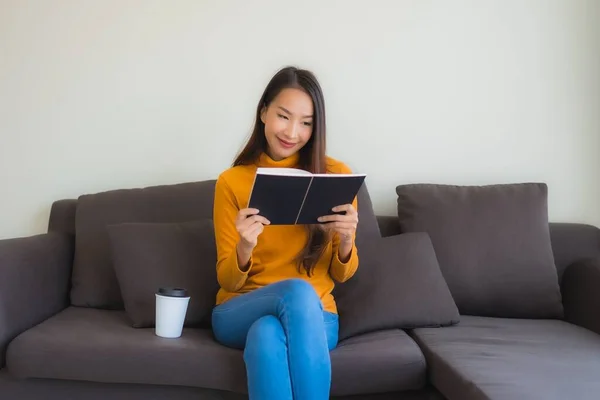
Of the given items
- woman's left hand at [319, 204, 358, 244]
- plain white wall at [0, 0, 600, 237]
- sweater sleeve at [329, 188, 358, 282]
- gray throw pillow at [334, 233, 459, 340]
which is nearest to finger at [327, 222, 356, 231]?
woman's left hand at [319, 204, 358, 244]

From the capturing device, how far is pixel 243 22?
2396 mm

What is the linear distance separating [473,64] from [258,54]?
0.84 m

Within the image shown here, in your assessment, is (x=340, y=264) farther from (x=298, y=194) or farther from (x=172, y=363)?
(x=172, y=363)

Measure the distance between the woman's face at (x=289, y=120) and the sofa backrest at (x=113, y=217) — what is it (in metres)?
0.47

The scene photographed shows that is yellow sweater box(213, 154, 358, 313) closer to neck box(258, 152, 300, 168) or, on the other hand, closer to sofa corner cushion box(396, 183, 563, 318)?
neck box(258, 152, 300, 168)

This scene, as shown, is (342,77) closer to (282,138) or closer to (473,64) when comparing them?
(473,64)

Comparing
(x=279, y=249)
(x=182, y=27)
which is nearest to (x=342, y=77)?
(x=182, y=27)

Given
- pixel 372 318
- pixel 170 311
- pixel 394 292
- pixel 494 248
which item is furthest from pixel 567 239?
pixel 170 311

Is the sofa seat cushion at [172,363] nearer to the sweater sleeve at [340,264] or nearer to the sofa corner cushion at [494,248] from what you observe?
the sweater sleeve at [340,264]

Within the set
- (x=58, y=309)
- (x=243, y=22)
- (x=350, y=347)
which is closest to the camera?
(x=350, y=347)

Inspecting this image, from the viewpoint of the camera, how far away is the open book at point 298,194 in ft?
4.61

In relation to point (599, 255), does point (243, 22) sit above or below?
above

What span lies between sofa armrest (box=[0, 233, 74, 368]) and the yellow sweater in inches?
22.6

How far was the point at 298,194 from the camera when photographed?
146 centimetres
